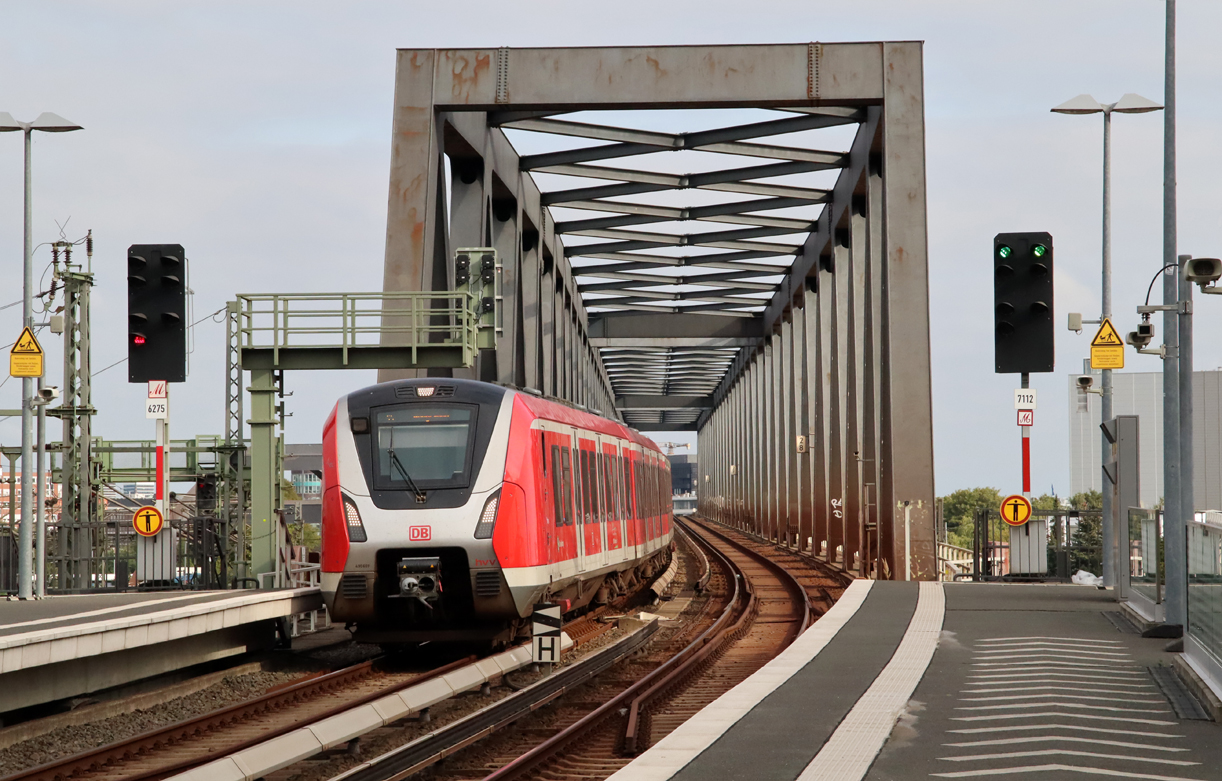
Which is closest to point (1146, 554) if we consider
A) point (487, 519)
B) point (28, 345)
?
point (487, 519)

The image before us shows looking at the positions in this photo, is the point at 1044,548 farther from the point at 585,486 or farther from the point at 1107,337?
the point at 585,486

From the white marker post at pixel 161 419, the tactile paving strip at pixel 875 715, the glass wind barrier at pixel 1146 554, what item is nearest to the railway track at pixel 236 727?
the tactile paving strip at pixel 875 715

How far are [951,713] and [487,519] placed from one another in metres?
6.10

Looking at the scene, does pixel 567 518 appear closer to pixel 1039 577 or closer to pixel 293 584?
pixel 293 584

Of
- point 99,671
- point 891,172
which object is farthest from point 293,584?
point 891,172

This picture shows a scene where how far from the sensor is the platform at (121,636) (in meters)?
11.3

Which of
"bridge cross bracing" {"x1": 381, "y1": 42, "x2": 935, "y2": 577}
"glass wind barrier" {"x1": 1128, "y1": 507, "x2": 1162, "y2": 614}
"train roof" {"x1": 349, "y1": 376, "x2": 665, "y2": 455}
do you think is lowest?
"glass wind barrier" {"x1": 1128, "y1": 507, "x2": 1162, "y2": 614}

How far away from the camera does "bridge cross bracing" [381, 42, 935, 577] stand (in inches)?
1032

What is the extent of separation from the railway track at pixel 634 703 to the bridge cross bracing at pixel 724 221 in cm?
538

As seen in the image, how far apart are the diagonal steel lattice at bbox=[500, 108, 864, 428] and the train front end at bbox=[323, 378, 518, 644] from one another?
50.3ft

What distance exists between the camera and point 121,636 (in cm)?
1227

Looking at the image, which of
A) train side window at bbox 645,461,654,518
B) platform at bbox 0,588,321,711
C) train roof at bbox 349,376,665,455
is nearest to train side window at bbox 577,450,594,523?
train roof at bbox 349,376,665,455

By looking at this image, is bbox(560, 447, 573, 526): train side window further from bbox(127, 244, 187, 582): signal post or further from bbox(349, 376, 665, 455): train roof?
bbox(127, 244, 187, 582): signal post

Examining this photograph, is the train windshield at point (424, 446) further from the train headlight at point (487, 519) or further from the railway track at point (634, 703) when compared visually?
the railway track at point (634, 703)
